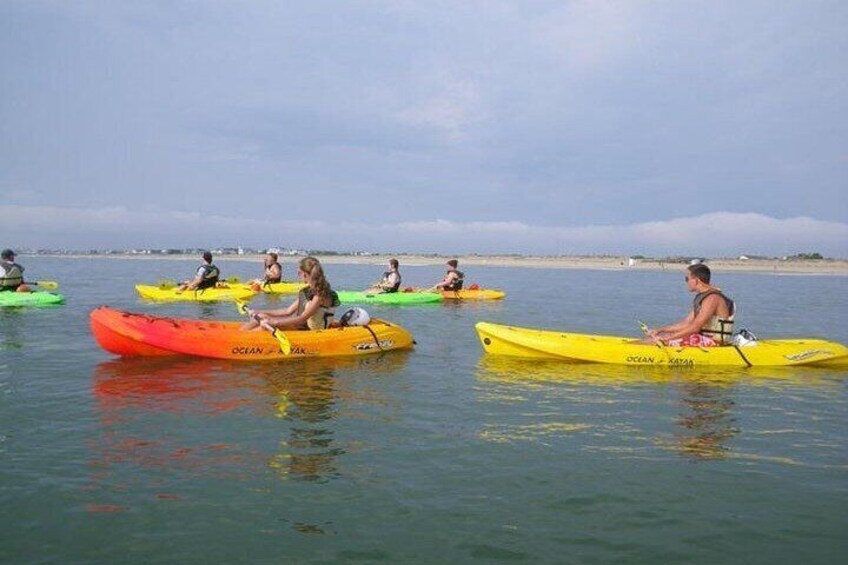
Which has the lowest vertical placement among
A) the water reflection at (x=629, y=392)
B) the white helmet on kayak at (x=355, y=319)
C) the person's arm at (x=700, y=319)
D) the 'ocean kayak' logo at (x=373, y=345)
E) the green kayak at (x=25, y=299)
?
the water reflection at (x=629, y=392)

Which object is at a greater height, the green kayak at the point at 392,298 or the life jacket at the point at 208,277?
the life jacket at the point at 208,277

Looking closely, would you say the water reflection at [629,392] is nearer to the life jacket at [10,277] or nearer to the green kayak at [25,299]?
the green kayak at [25,299]

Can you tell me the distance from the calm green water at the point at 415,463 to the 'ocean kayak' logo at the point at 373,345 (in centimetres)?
101

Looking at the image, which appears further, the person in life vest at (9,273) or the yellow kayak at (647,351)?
the person in life vest at (9,273)

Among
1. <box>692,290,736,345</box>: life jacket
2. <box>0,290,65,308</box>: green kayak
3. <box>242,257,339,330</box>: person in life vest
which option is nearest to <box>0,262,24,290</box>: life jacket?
<box>0,290,65,308</box>: green kayak

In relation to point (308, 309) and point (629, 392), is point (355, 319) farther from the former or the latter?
point (629, 392)

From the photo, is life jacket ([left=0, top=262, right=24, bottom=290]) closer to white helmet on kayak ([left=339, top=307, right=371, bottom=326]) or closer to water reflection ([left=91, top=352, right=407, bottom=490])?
water reflection ([left=91, top=352, right=407, bottom=490])

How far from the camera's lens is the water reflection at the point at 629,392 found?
26.6 feet

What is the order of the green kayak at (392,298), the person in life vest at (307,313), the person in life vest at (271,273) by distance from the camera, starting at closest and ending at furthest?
the person in life vest at (307,313)
the green kayak at (392,298)
the person in life vest at (271,273)

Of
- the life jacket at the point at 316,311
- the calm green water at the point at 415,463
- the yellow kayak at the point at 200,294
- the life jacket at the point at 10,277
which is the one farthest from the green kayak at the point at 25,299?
the life jacket at the point at 316,311

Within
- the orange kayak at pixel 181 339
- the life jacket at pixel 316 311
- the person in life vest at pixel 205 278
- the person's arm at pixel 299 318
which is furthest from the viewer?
the person in life vest at pixel 205 278

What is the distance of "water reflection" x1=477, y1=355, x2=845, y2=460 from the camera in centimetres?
810

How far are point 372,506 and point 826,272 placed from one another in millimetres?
78276

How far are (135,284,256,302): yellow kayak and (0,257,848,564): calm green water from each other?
12.6 meters
